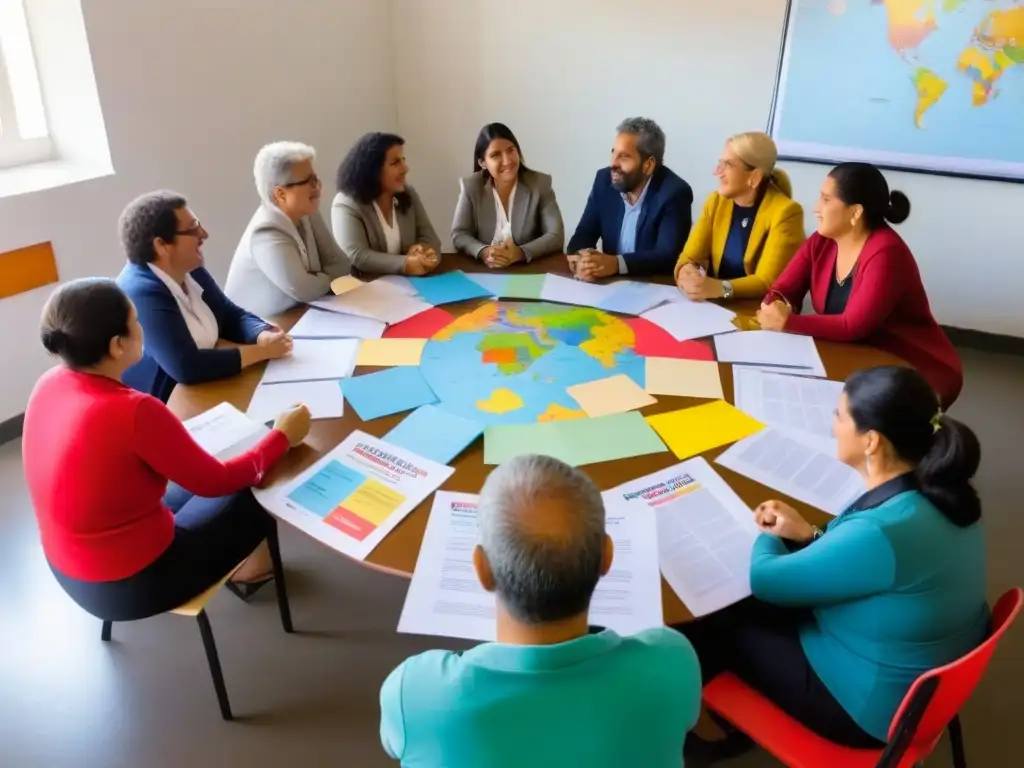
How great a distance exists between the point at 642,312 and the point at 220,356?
4.31ft

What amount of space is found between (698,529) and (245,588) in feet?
5.27

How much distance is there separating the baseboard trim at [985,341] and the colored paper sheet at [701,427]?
9.01 ft

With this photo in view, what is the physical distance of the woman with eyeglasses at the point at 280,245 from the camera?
8.79 feet

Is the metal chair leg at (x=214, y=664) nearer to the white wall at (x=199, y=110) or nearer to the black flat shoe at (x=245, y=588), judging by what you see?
the black flat shoe at (x=245, y=588)

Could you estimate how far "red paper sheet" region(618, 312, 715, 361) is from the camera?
233cm

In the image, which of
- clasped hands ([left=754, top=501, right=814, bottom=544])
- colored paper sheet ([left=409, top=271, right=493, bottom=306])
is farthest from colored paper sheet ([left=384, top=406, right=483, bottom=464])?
colored paper sheet ([left=409, top=271, right=493, bottom=306])

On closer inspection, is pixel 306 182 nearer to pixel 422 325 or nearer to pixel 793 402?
pixel 422 325

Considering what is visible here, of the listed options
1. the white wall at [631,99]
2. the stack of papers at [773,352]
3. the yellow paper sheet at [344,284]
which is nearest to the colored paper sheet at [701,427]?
the stack of papers at [773,352]

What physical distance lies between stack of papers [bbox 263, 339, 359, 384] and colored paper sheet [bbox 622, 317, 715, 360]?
0.85 m

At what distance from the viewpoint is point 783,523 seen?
1.59 m

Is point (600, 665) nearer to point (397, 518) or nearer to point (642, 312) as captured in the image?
point (397, 518)

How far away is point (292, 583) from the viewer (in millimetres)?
2639

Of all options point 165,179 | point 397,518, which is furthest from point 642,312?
point 165,179

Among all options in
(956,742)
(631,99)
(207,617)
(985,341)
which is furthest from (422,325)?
(985,341)
